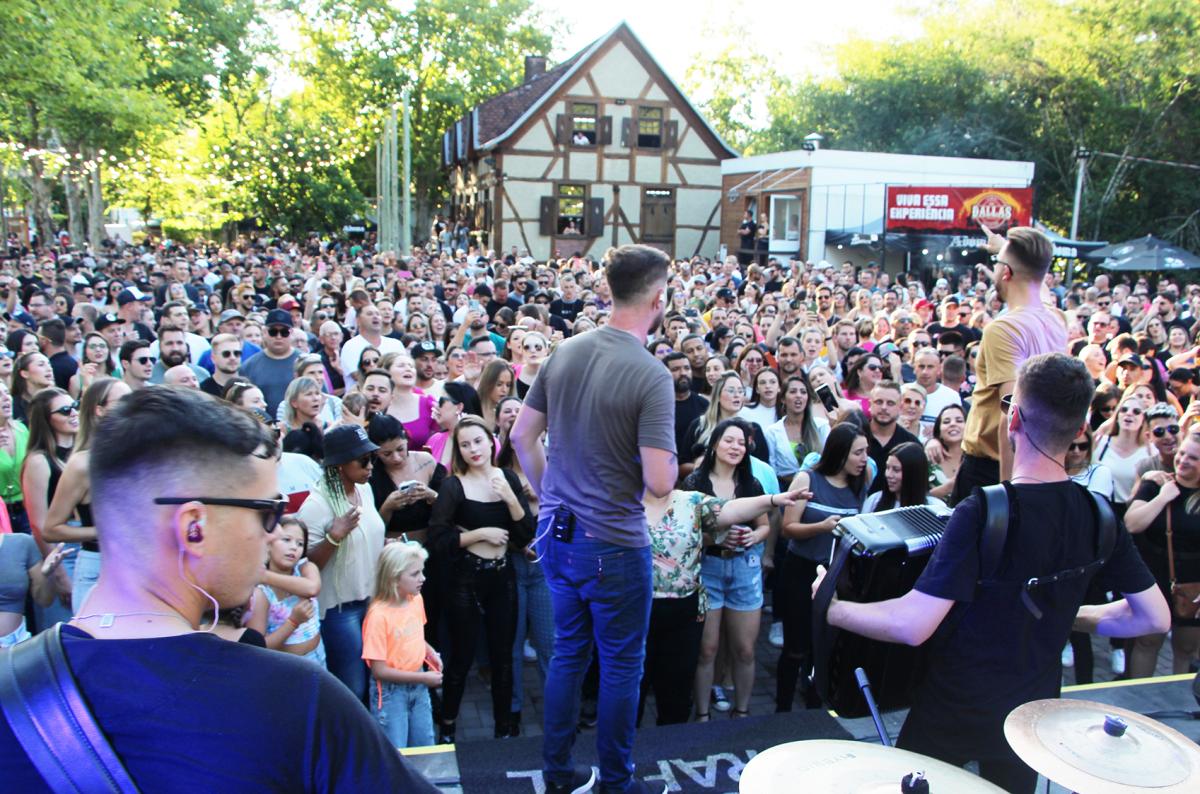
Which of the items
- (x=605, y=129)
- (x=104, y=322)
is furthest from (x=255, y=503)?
(x=605, y=129)

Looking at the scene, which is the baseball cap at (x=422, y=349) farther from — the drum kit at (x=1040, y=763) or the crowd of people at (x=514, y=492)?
the drum kit at (x=1040, y=763)

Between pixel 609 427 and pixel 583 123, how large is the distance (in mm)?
30249

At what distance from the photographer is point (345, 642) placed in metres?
4.52

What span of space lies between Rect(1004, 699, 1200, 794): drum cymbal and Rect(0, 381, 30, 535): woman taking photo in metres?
5.09

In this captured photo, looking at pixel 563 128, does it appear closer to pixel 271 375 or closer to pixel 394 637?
pixel 271 375

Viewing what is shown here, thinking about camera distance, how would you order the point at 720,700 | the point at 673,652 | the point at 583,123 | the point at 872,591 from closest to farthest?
the point at 872,591
the point at 673,652
the point at 720,700
the point at 583,123

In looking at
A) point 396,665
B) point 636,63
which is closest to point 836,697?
point 396,665

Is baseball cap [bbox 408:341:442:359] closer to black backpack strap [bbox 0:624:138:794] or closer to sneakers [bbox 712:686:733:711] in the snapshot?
sneakers [bbox 712:686:733:711]

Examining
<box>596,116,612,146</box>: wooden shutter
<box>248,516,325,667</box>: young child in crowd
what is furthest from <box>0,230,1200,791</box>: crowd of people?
<box>596,116,612,146</box>: wooden shutter

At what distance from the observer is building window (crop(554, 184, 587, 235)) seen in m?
32.0

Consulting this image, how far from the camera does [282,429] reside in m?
5.79

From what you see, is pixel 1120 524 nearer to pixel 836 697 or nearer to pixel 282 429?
pixel 836 697

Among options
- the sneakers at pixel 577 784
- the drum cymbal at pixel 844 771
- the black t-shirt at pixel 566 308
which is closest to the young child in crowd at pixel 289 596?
the sneakers at pixel 577 784

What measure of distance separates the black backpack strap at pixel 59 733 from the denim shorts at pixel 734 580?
397cm
